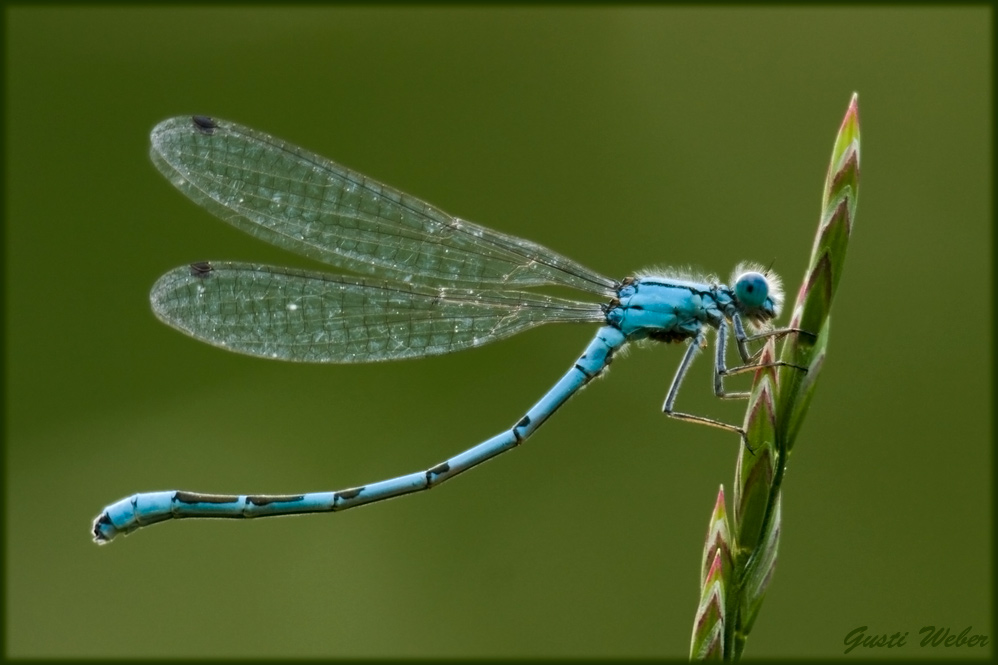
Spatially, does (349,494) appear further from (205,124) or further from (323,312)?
(205,124)

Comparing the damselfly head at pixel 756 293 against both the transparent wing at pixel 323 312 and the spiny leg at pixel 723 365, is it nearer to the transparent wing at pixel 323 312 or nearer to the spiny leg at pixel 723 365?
the spiny leg at pixel 723 365

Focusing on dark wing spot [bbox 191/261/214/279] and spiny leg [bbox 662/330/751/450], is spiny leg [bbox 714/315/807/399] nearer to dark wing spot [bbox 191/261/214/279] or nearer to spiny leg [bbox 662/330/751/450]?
spiny leg [bbox 662/330/751/450]

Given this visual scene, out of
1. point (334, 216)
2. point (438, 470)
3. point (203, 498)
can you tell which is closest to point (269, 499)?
point (203, 498)

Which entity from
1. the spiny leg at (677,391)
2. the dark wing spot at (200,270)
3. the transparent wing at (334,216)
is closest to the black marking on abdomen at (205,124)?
the transparent wing at (334,216)

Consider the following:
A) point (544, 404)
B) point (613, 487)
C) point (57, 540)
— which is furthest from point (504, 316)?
point (57, 540)

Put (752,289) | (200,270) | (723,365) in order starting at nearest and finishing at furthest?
(723,365) → (752,289) → (200,270)

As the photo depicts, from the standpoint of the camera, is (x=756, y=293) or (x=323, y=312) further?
(x=323, y=312)
